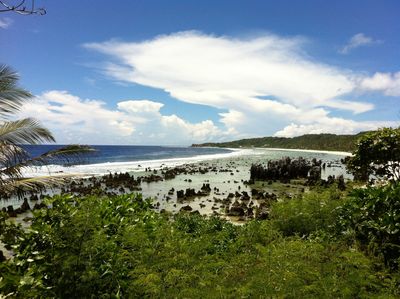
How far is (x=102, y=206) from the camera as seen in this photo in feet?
27.3

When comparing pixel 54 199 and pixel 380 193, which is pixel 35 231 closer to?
pixel 54 199

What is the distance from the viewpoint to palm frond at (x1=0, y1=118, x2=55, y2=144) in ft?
28.6

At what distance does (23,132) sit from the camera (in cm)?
898

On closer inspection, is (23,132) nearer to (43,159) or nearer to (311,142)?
(43,159)

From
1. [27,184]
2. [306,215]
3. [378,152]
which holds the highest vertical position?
[378,152]

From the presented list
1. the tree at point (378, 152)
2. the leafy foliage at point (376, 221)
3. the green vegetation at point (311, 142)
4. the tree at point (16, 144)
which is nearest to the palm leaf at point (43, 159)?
the tree at point (16, 144)

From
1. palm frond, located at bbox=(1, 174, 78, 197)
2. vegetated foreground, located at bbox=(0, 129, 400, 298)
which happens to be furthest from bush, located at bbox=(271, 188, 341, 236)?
palm frond, located at bbox=(1, 174, 78, 197)

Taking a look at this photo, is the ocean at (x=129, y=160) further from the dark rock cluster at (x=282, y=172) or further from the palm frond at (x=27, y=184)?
the dark rock cluster at (x=282, y=172)

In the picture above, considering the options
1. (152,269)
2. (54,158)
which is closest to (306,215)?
(152,269)

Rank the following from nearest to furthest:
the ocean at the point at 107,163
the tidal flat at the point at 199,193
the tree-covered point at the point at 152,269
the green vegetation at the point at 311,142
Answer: the tree-covered point at the point at 152,269 < the ocean at the point at 107,163 < the tidal flat at the point at 199,193 < the green vegetation at the point at 311,142

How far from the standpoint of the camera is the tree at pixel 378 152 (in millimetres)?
13250

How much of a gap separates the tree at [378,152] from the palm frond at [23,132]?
11595 mm

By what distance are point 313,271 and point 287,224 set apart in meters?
6.46

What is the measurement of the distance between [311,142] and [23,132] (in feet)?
431
